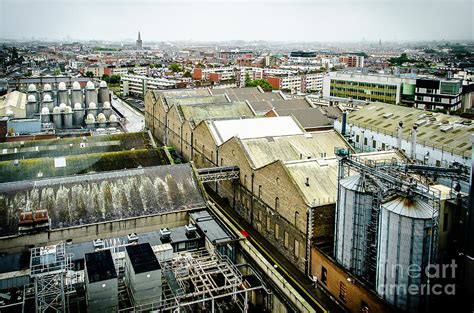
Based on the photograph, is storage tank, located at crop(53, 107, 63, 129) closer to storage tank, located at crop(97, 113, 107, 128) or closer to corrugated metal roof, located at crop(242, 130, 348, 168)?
storage tank, located at crop(97, 113, 107, 128)

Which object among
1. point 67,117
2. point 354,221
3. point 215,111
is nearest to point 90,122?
point 67,117

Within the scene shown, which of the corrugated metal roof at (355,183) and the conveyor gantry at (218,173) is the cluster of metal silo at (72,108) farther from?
the corrugated metal roof at (355,183)

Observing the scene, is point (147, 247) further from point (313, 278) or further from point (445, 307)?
point (445, 307)

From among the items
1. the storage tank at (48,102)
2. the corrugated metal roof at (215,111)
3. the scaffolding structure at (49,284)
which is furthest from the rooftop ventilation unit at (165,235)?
the storage tank at (48,102)

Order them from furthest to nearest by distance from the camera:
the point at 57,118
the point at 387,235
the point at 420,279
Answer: the point at 57,118 < the point at 387,235 < the point at 420,279

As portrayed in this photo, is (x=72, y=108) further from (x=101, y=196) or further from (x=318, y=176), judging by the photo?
(x=318, y=176)

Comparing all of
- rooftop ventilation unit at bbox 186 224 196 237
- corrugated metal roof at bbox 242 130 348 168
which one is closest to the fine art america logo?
rooftop ventilation unit at bbox 186 224 196 237
